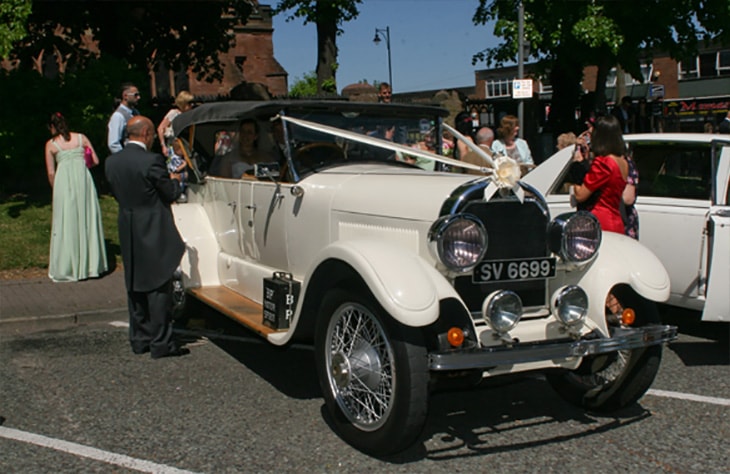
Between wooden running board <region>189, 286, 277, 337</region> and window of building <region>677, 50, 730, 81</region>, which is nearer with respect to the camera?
wooden running board <region>189, 286, 277, 337</region>

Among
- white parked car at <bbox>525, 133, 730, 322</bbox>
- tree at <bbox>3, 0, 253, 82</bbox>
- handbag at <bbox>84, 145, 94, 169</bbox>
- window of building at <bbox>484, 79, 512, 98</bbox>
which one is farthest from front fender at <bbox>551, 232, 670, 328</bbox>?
window of building at <bbox>484, 79, 512, 98</bbox>

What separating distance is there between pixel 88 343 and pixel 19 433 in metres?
2.34

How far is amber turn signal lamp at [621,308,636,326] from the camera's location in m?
4.52

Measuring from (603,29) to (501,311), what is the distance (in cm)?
1831

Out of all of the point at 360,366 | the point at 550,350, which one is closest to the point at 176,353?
the point at 360,366

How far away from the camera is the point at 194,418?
190 inches

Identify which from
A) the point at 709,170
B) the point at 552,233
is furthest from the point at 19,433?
the point at 709,170

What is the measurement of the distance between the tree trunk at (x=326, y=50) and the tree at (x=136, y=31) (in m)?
3.74

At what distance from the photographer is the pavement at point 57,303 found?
7539 millimetres

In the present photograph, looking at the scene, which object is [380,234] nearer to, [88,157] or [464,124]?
[88,157]

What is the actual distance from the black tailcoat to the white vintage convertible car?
99 cm

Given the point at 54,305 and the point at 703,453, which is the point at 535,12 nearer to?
the point at 54,305

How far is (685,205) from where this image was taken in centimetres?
670

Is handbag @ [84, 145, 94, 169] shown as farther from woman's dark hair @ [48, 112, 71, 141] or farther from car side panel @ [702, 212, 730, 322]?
car side panel @ [702, 212, 730, 322]
